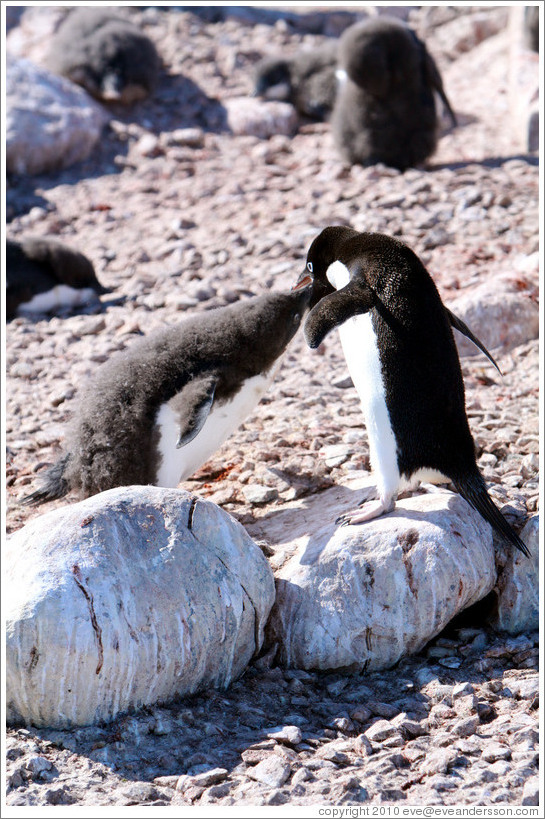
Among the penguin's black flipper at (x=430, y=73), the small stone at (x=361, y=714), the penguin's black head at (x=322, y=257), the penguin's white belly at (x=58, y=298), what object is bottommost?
the small stone at (x=361, y=714)

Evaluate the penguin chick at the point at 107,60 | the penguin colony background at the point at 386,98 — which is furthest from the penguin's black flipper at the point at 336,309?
the penguin chick at the point at 107,60

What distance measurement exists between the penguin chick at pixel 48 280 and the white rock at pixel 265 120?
2.86 meters

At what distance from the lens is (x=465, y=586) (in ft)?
9.48

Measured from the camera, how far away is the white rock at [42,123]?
25.9 feet

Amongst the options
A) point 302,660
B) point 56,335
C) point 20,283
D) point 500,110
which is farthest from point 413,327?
point 500,110

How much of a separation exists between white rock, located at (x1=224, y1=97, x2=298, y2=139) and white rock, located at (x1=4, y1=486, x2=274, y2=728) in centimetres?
613

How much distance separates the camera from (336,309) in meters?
3.06

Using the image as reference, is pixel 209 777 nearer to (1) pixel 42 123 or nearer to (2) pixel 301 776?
(2) pixel 301 776

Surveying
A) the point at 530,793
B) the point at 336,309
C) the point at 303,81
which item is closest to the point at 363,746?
the point at 530,793

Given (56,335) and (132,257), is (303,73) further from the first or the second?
(56,335)

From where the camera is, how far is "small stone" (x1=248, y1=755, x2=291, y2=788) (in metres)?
2.29

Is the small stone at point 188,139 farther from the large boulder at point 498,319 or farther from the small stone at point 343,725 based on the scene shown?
the small stone at point 343,725

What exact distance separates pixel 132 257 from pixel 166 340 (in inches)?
114

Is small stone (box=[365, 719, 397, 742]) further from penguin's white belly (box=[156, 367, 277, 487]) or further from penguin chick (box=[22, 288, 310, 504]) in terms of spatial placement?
penguin's white belly (box=[156, 367, 277, 487])
